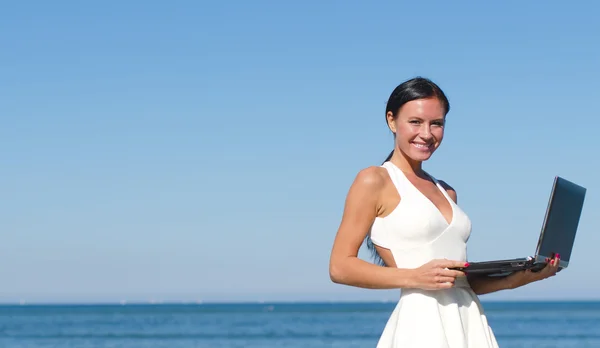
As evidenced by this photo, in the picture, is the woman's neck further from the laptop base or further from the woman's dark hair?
the laptop base

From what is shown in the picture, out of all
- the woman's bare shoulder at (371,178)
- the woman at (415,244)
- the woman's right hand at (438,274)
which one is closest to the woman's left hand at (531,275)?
the woman at (415,244)

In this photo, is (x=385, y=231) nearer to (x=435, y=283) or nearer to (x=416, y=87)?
(x=435, y=283)

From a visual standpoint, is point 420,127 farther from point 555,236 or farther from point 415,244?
point 555,236

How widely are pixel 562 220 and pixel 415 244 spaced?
0.53 metres

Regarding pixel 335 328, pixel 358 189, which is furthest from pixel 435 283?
pixel 335 328

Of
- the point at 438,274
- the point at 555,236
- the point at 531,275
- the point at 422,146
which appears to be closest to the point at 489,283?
the point at 531,275

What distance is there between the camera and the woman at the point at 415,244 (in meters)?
3.40

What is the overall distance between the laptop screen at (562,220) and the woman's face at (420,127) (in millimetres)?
499

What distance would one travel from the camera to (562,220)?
3.46 meters

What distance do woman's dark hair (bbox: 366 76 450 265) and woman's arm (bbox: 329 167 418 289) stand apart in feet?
0.46

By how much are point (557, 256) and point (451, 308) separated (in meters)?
0.41

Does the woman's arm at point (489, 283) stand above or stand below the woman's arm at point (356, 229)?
below

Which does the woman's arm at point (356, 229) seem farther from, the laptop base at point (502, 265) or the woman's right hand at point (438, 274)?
the laptop base at point (502, 265)

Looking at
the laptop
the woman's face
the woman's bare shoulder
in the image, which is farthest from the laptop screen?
the woman's bare shoulder
